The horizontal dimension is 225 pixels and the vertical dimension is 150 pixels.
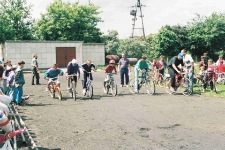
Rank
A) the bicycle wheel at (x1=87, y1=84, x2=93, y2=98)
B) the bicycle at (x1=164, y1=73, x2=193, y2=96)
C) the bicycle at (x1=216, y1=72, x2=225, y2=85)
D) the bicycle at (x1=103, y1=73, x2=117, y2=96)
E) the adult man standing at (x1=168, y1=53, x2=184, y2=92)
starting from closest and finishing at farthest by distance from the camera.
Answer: the bicycle wheel at (x1=87, y1=84, x2=93, y2=98), the bicycle at (x1=164, y1=73, x2=193, y2=96), the adult man standing at (x1=168, y1=53, x2=184, y2=92), the bicycle at (x1=103, y1=73, x2=117, y2=96), the bicycle at (x1=216, y1=72, x2=225, y2=85)

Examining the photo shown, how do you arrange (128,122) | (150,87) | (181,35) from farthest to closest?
(181,35), (150,87), (128,122)

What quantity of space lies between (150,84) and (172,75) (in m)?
1.16

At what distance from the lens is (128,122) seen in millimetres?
9266

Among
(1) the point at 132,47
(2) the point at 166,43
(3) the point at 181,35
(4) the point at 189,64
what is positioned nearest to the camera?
(4) the point at 189,64

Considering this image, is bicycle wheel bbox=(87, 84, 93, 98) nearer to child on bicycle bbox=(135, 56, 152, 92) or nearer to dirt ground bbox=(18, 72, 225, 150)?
dirt ground bbox=(18, 72, 225, 150)

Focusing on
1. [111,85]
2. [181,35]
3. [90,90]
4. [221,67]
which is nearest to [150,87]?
[111,85]

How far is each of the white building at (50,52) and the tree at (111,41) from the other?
5.55 metres

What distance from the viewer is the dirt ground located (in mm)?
7129

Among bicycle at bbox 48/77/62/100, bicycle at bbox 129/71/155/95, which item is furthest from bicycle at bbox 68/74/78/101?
bicycle at bbox 129/71/155/95

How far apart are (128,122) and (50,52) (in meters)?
29.7

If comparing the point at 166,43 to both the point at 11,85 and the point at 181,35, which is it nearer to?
the point at 181,35

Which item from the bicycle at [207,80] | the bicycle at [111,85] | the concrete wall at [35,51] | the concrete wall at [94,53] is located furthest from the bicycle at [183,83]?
the concrete wall at [94,53]

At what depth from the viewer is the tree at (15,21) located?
49872 mm

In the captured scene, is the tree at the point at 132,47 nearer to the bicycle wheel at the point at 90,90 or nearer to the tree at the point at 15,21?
the tree at the point at 15,21
